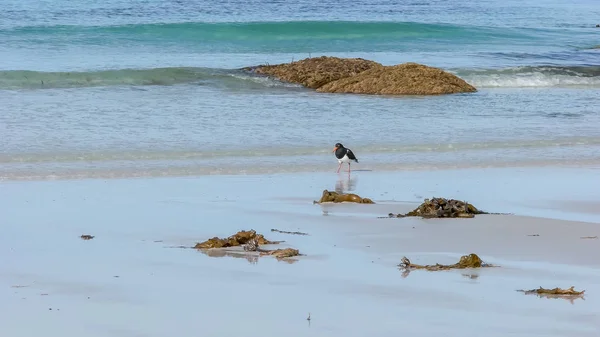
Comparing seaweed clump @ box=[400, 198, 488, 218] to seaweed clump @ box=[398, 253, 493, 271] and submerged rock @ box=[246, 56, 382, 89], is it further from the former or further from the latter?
submerged rock @ box=[246, 56, 382, 89]

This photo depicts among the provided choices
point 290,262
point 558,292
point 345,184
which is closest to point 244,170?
point 345,184

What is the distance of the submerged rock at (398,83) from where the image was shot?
18.2 metres

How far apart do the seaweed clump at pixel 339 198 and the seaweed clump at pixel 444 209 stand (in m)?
0.73

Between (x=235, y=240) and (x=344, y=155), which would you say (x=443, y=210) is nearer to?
(x=235, y=240)

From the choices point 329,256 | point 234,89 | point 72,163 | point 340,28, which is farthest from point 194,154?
point 340,28

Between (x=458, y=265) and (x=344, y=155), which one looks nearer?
(x=458, y=265)

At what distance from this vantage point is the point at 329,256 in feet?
24.4

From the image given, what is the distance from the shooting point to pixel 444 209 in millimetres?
8922

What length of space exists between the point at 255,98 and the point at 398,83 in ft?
8.81

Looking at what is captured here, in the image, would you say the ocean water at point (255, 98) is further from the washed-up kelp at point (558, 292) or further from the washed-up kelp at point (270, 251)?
the washed-up kelp at point (558, 292)

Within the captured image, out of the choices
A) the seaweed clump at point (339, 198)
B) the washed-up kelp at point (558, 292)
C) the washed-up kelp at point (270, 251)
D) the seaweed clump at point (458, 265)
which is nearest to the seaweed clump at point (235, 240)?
the washed-up kelp at point (270, 251)

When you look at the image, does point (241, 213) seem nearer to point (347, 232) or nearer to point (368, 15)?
point (347, 232)

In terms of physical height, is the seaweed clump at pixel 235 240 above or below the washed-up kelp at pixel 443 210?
below

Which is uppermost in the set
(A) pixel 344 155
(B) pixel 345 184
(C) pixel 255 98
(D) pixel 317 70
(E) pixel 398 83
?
(D) pixel 317 70
